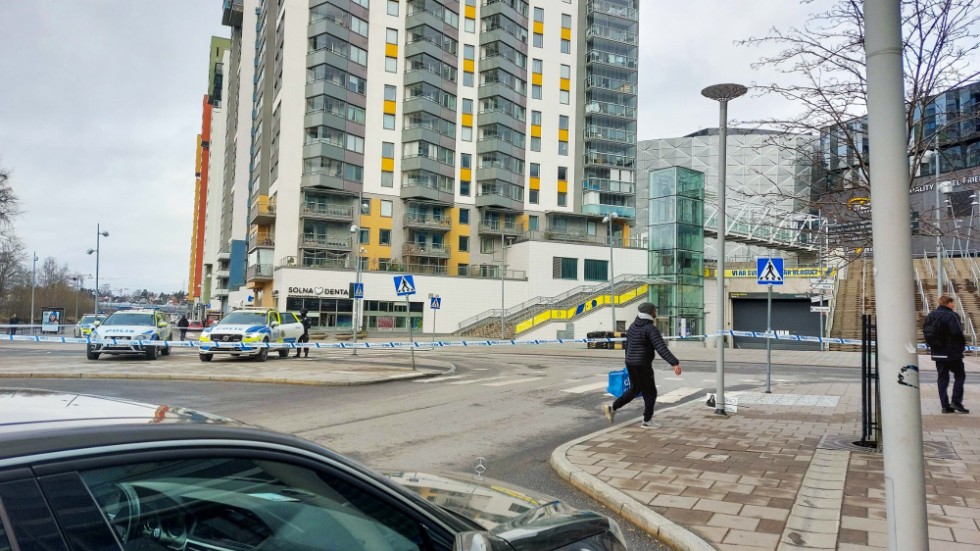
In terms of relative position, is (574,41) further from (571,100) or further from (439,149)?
(439,149)

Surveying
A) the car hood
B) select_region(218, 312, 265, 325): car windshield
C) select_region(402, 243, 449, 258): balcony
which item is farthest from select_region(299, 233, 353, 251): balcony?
the car hood

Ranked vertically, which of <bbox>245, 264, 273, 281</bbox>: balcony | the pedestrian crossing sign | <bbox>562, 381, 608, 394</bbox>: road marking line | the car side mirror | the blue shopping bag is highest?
<bbox>245, 264, 273, 281</bbox>: balcony

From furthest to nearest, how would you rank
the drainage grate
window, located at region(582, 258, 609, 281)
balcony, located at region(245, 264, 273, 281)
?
window, located at region(582, 258, 609, 281), balcony, located at region(245, 264, 273, 281), the drainage grate

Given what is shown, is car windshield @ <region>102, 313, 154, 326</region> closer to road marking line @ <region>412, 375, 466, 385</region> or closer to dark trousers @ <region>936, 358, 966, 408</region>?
road marking line @ <region>412, 375, 466, 385</region>

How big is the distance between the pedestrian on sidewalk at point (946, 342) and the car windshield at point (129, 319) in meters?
21.4

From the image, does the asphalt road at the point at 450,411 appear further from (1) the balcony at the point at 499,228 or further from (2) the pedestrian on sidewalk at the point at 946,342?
(1) the balcony at the point at 499,228

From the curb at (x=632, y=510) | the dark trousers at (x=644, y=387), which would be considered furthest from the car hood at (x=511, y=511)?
the dark trousers at (x=644, y=387)

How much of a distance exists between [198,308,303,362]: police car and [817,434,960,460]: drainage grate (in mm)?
17578

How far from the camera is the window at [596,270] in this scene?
61656 millimetres

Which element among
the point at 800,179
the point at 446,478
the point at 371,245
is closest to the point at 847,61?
the point at 800,179

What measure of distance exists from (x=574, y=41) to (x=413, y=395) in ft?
194

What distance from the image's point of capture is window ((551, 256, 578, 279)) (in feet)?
197

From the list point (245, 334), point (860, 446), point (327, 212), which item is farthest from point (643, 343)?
point (327, 212)

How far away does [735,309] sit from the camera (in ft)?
168
